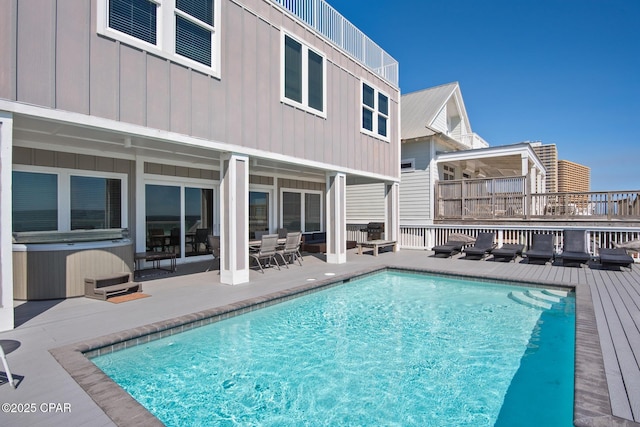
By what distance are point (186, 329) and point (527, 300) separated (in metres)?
6.02

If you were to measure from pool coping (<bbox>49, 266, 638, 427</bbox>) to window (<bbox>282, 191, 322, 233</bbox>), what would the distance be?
21.6ft

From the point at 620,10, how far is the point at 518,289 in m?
13.1

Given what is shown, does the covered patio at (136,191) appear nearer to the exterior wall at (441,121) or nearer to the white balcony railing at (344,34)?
the white balcony railing at (344,34)

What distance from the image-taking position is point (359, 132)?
1020cm

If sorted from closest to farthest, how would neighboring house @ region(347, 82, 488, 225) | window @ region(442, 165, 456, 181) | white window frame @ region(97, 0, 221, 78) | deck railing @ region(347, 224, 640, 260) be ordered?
white window frame @ region(97, 0, 221, 78)
deck railing @ region(347, 224, 640, 260)
neighboring house @ region(347, 82, 488, 225)
window @ region(442, 165, 456, 181)

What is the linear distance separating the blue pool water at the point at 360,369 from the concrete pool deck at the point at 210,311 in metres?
0.40

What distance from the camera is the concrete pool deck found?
2.39m

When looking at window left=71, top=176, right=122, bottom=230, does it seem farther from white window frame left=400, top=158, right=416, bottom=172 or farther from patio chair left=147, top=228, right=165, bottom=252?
white window frame left=400, top=158, right=416, bottom=172

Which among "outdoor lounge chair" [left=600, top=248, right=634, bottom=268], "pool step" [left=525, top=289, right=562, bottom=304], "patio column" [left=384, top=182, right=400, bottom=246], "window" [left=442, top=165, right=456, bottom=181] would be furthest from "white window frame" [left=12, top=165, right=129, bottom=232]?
"window" [left=442, top=165, right=456, bottom=181]

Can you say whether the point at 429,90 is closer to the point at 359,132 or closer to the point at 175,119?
the point at 359,132

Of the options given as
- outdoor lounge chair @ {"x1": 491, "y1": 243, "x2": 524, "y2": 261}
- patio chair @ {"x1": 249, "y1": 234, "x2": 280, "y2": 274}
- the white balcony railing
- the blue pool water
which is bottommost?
the blue pool water

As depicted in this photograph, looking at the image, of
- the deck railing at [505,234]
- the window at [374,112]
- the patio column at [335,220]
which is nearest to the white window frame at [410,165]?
the deck railing at [505,234]

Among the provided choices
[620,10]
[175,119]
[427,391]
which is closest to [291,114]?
[175,119]

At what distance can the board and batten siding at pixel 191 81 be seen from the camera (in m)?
3.95
